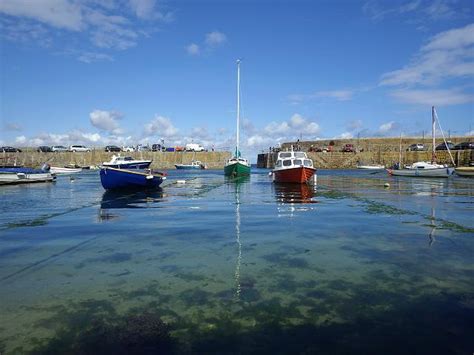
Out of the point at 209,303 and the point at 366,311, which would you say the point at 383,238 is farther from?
the point at 209,303

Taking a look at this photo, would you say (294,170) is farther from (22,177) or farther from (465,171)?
(465,171)

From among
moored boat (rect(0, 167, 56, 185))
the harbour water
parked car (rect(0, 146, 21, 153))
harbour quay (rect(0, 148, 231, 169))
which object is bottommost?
the harbour water

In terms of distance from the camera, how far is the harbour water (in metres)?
4.68

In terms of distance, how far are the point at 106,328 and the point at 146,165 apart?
28854mm

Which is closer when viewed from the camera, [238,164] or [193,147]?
[238,164]

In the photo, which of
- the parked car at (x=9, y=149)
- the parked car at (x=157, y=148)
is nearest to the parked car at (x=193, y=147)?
the parked car at (x=157, y=148)

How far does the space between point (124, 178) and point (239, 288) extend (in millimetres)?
21617

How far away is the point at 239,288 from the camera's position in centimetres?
655

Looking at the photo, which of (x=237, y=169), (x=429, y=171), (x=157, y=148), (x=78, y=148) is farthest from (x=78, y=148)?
(x=429, y=171)

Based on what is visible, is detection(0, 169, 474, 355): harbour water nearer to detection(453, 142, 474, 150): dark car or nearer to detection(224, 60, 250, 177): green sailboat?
detection(224, 60, 250, 177): green sailboat

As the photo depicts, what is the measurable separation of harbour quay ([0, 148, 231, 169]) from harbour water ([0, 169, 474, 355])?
281 feet

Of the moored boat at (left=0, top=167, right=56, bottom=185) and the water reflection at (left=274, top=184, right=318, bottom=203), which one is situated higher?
the moored boat at (left=0, top=167, right=56, bottom=185)

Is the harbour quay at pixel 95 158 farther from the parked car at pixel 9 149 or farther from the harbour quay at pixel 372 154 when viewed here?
the harbour quay at pixel 372 154

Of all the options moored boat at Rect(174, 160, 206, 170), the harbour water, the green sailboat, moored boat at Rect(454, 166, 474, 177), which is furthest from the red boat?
moored boat at Rect(174, 160, 206, 170)
